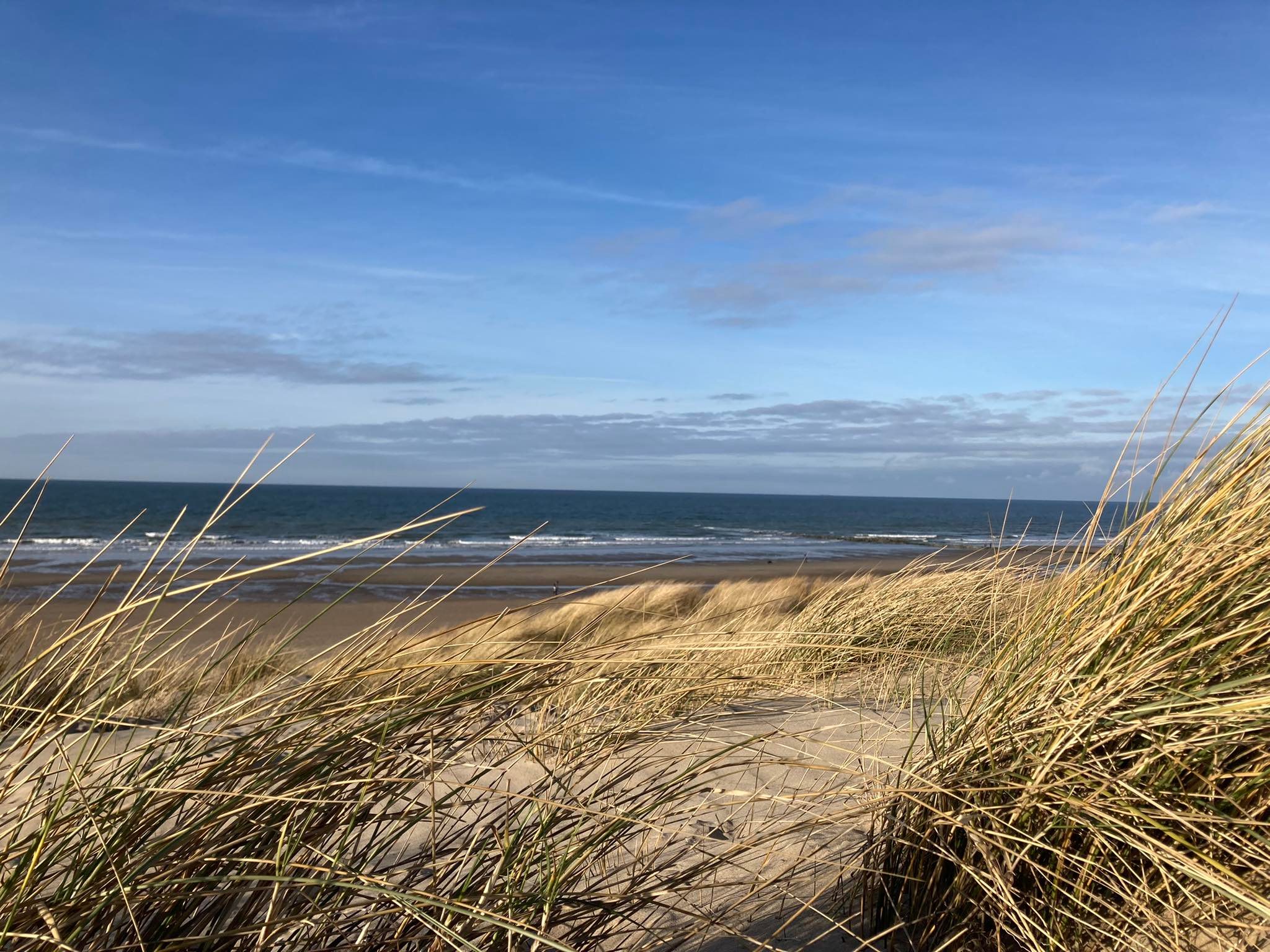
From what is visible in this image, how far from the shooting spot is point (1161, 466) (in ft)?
9.05

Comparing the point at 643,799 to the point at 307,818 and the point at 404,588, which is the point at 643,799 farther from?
the point at 404,588

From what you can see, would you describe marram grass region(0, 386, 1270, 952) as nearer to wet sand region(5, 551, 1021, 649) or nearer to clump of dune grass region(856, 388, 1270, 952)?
clump of dune grass region(856, 388, 1270, 952)

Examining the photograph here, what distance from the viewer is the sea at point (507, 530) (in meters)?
28.5

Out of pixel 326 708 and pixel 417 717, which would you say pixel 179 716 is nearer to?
pixel 326 708

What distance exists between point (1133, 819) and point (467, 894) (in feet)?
4.76

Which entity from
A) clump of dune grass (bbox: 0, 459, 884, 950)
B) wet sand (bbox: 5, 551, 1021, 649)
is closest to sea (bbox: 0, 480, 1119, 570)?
wet sand (bbox: 5, 551, 1021, 649)

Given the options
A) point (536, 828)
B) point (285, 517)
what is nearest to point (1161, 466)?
point (536, 828)

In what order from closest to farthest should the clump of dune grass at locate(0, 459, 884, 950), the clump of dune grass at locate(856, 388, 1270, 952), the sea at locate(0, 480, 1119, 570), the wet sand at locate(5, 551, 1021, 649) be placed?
the clump of dune grass at locate(0, 459, 884, 950), the clump of dune grass at locate(856, 388, 1270, 952), the wet sand at locate(5, 551, 1021, 649), the sea at locate(0, 480, 1119, 570)

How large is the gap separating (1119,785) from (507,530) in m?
43.3

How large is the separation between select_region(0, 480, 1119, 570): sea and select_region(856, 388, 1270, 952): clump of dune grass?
117 centimetres

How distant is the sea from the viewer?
93.4ft

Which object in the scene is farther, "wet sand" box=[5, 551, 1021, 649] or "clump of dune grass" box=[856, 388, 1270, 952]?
"wet sand" box=[5, 551, 1021, 649]

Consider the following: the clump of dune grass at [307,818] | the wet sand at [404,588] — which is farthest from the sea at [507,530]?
the clump of dune grass at [307,818]

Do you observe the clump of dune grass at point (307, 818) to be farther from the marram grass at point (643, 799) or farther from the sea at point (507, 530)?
the sea at point (507, 530)
